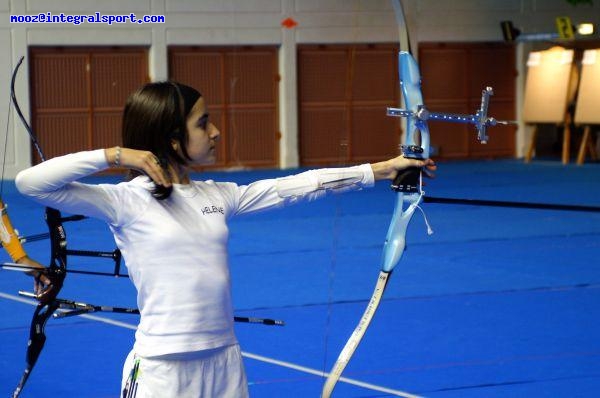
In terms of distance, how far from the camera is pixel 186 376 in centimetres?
292

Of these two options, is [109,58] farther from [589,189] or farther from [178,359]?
[178,359]

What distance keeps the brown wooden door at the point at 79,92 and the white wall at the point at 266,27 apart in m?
0.25

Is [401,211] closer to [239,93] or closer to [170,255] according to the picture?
[170,255]

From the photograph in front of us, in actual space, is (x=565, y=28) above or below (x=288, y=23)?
below

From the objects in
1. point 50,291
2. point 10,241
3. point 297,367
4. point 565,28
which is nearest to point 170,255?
point 50,291

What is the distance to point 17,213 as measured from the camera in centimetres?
1402

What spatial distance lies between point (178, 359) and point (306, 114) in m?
18.9

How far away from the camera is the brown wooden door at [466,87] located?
22.4 metres

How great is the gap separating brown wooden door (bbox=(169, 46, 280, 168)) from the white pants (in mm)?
17732

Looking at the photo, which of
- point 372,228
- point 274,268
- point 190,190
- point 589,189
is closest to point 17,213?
point 372,228

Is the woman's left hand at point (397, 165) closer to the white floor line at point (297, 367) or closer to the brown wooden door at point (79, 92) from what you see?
the white floor line at point (297, 367)

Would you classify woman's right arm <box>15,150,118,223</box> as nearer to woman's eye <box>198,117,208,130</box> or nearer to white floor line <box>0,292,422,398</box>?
woman's eye <box>198,117,208,130</box>

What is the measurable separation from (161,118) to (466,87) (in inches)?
790

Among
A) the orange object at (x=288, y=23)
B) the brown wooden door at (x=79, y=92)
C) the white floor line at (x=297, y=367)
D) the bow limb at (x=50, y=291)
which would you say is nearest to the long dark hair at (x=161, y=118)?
the bow limb at (x=50, y=291)
